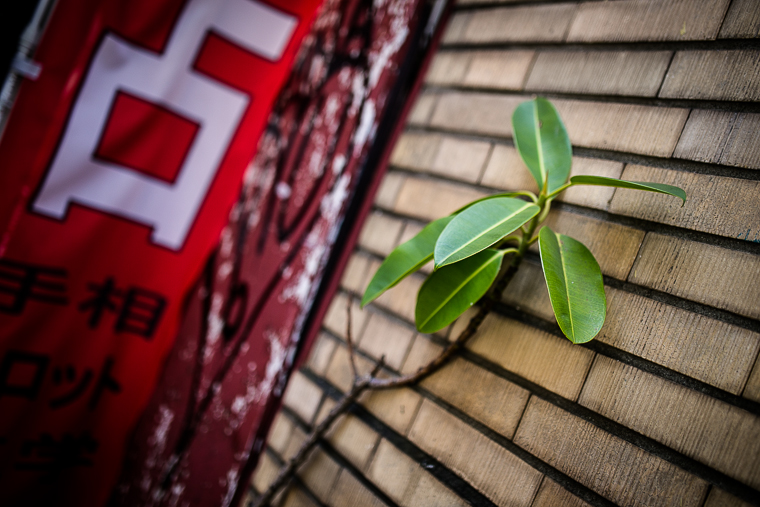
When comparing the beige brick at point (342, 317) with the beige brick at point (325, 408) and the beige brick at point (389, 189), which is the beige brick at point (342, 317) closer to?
the beige brick at point (325, 408)

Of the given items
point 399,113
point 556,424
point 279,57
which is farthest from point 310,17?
point 556,424

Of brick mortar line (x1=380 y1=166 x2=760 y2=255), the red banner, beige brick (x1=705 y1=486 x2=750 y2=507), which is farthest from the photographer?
the red banner

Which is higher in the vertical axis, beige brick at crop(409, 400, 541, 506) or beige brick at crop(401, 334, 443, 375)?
beige brick at crop(401, 334, 443, 375)

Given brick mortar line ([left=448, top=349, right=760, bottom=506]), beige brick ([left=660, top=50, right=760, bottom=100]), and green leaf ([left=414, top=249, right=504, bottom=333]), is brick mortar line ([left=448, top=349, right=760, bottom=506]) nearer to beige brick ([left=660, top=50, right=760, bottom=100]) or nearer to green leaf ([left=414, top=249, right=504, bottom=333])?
green leaf ([left=414, top=249, right=504, bottom=333])

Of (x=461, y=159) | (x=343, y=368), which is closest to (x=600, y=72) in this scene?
(x=461, y=159)

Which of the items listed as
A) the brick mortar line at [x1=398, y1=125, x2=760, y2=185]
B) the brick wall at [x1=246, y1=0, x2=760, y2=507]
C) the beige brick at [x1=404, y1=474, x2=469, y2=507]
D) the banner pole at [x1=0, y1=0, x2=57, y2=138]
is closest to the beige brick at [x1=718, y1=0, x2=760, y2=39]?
the brick wall at [x1=246, y1=0, x2=760, y2=507]

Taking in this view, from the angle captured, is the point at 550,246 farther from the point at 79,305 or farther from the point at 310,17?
the point at 79,305

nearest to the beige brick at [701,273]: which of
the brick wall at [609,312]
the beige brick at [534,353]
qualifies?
the brick wall at [609,312]
